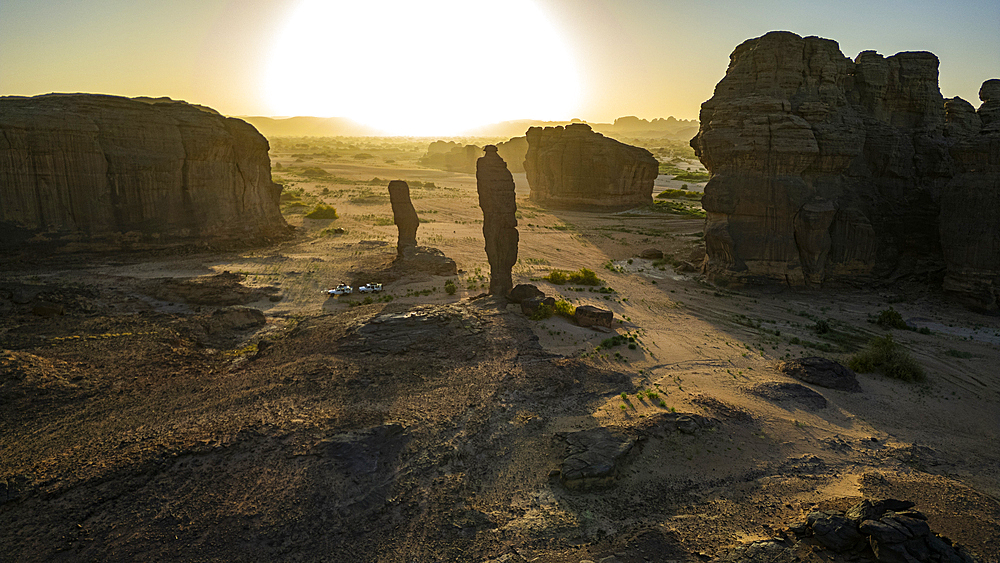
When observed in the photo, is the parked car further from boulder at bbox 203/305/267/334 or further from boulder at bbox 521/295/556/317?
boulder at bbox 521/295/556/317

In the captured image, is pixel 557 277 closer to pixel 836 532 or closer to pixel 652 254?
pixel 652 254

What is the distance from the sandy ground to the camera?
509 inches

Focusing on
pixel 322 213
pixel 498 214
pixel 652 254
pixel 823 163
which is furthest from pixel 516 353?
pixel 322 213

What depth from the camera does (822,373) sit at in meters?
18.9

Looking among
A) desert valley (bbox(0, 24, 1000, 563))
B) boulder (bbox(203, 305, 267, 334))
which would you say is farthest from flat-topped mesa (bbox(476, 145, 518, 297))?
boulder (bbox(203, 305, 267, 334))

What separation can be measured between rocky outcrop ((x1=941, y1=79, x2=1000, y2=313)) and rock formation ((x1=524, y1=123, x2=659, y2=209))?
106 feet

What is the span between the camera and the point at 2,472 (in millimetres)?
11680

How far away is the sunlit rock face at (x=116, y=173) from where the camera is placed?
2830 centimetres

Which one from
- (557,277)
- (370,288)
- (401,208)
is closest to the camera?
(370,288)

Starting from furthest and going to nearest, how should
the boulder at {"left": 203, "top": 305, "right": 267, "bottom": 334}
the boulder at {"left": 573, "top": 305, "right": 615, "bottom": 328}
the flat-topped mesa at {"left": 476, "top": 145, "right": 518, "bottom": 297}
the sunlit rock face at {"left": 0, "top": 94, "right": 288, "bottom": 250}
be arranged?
the sunlit rock face at {"left": 0, "top": 94, "right": 288, "bottom": 250} < the flat-topped mesa at {"left": 476, "top": 145, "right": 518, "bottom": 297} < the boulder at {"left": 573, "top": 305, "right": 615, "bottom": 328} < the boulder at {"left": 203, "top": 305, "right": 267, "bottom": 334}

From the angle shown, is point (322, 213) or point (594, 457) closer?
point (594, 457)

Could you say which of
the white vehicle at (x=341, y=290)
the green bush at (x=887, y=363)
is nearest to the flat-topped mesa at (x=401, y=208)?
the white vehicle at (x=341, y=290)

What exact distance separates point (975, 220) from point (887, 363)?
11552 millimetres

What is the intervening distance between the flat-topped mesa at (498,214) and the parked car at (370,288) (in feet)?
20.7
